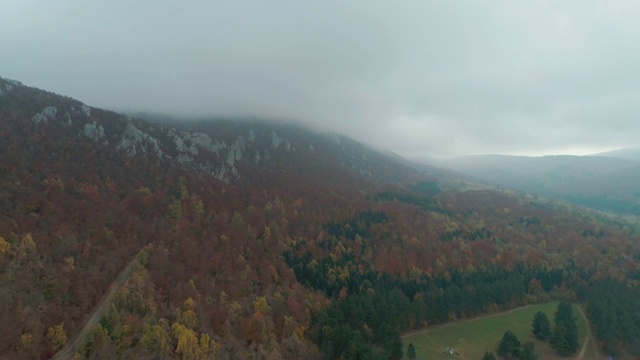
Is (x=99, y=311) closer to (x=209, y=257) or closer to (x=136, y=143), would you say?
(x=209, y=257)

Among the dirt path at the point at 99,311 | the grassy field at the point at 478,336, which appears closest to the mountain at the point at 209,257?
the dirt path at the point at 99,311

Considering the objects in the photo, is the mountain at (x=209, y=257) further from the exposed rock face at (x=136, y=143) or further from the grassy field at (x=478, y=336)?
the grassy field at (x=478, y=336)

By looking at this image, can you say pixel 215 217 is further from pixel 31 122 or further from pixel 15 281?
pixel 31 122

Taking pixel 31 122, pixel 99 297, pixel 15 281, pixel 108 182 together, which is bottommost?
pixel 99 297

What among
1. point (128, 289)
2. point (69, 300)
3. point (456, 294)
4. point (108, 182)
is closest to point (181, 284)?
point (128, 289)

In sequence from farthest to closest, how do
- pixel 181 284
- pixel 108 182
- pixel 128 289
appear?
1. pixel 108 182
2. pixel 181 284
3. pixel 128 289
